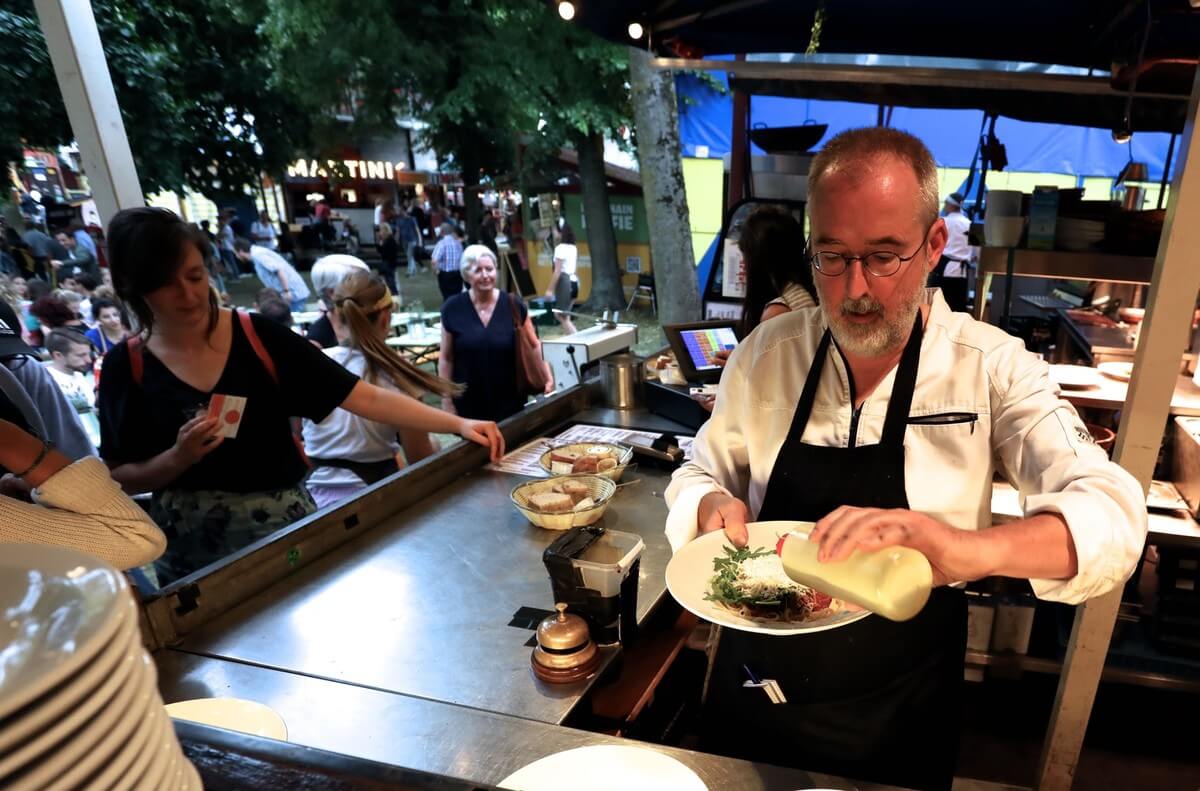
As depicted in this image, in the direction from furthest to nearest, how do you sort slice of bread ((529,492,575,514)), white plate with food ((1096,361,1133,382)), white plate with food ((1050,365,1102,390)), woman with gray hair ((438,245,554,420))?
woman with gray hair ((438,245,554,420))
white plate with food ((1096,361,1133,382))
white plate with food ((1050,365,1102,390))
slice of bread ((529,492,575,514))

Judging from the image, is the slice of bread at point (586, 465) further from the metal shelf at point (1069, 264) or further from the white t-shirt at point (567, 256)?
the white t-shirt at point (567, 256)

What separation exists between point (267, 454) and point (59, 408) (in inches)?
52.3

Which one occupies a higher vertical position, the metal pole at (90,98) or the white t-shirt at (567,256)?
the metal pole at (90,98)

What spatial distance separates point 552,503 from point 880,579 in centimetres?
138

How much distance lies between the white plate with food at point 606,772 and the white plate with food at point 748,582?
0.30 m

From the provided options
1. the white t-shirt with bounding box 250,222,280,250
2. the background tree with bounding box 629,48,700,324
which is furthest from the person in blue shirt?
the white t-shirt with bounding box 250,222,280,250

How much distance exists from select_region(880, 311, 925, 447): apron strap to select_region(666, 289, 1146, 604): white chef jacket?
1 cm

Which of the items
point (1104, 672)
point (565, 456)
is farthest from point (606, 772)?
point (1104, 672)

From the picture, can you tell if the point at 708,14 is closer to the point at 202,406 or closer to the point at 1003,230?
the point at 1003,230

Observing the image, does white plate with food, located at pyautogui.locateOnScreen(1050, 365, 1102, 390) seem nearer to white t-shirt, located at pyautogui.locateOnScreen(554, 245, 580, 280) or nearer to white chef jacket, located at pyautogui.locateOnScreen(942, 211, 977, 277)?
white chef jacket, located at pyautogui.locateOnScreen(942, 211, 977, 277)

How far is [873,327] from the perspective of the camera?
1428 mm

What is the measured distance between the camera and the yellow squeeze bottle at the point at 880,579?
100cm

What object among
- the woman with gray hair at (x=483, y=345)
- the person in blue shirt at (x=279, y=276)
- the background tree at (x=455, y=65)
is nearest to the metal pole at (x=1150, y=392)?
the woman with gray hair at (x=483, y=345)

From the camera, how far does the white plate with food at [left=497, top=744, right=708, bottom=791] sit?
117cm
